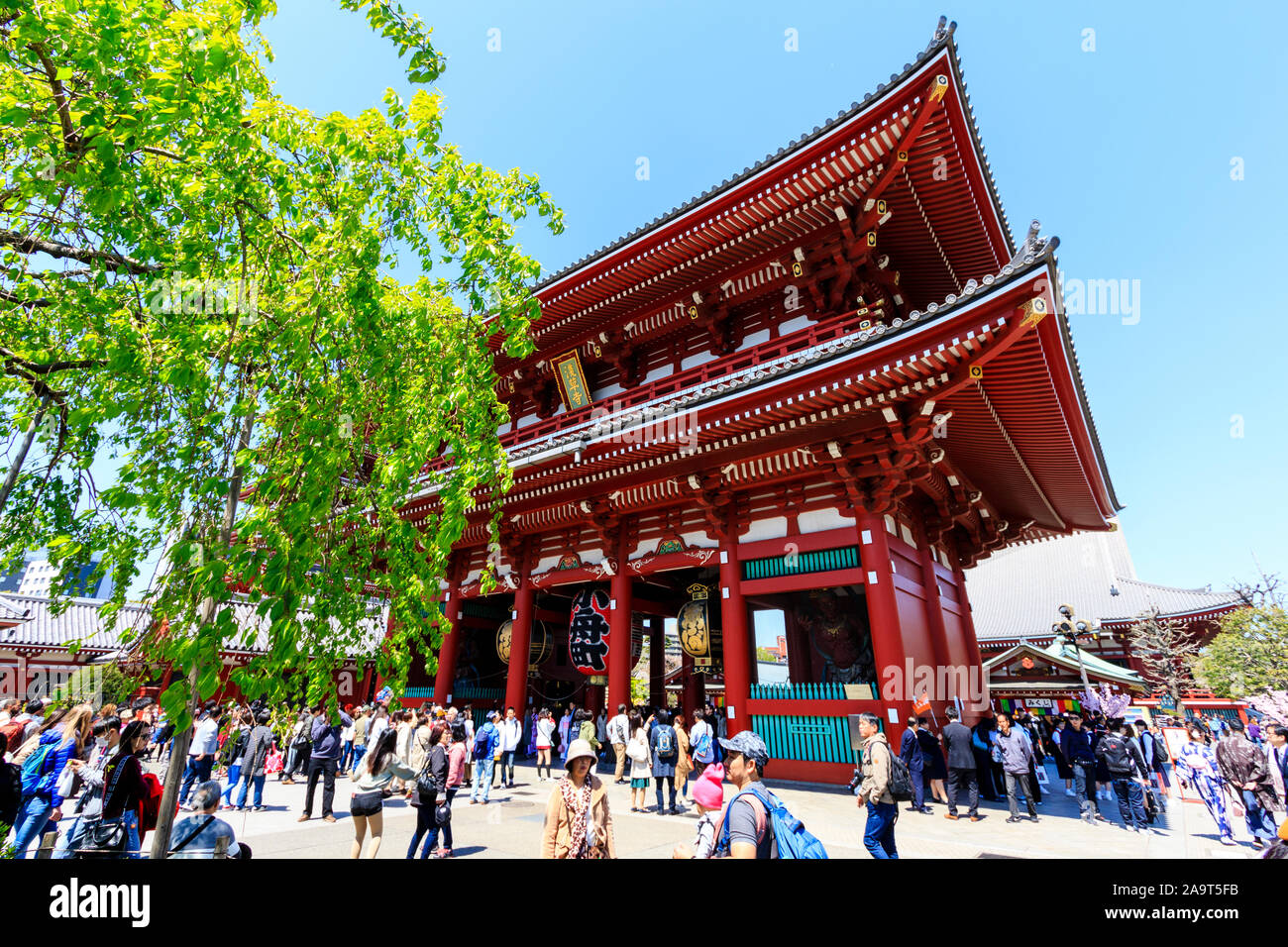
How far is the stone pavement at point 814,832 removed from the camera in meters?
6.69

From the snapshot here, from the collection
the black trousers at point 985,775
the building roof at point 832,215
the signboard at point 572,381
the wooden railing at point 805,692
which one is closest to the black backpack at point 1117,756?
the black trousers at point 985,775

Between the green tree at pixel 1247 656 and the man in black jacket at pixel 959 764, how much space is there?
2042cm

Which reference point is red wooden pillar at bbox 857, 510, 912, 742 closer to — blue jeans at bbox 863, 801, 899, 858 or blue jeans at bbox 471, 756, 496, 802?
blue jeans at bbox 863, 801, 899, 858

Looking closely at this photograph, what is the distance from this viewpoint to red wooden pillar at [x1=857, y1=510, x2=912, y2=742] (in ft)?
30.8

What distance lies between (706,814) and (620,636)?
9.50 m

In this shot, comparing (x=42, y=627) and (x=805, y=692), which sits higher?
(x=42, y=627)

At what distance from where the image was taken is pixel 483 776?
9977 millimetres

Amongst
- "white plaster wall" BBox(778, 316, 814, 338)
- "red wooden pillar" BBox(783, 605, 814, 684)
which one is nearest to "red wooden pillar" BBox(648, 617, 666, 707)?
"red wooden pillar" BBox(783, 605, 814, 684)

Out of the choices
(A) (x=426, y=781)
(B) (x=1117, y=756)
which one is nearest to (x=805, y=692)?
(B) (x=1117, y=756)

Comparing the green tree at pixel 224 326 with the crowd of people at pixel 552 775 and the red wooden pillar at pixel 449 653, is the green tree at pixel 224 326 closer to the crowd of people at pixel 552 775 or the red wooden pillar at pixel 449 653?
the crowd of people at pixel 552 775

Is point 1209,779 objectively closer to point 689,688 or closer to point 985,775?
point 985,775

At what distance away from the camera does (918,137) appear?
9.98 meters

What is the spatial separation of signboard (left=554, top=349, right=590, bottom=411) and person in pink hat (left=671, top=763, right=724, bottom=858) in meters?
12.1
